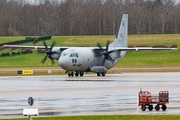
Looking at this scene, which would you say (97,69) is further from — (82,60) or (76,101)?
(76,101)

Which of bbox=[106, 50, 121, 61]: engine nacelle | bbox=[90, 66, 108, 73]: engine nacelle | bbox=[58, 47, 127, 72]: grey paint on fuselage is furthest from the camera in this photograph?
bbox=[106, 50, 121, 61]: engine nacelle

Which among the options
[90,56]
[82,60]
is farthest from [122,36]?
[82,60]

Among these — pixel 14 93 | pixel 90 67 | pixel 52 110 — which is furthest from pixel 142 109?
pixel 90 67

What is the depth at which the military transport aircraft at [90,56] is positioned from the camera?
6169 cm

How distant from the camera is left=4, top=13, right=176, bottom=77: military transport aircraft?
61.7m

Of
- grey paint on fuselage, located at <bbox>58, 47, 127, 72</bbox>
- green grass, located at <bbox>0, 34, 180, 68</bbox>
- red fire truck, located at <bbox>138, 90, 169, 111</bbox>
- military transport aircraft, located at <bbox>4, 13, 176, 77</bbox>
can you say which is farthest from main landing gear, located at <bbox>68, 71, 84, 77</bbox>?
red fire truck, located at <bbox>138, 90, 169, 111</bbox>

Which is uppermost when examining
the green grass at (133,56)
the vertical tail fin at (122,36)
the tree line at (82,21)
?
the tree line at (82,21)

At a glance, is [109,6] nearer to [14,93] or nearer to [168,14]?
[168,14]

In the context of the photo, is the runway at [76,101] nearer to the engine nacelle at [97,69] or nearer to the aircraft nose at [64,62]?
the aircraft nose at [64,62]

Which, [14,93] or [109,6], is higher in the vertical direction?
[109,6]

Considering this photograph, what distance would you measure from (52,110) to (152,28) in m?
127

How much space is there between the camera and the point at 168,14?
157750mm

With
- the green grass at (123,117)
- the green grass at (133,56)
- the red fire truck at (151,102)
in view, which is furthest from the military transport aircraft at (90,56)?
the green grass at (123,117)

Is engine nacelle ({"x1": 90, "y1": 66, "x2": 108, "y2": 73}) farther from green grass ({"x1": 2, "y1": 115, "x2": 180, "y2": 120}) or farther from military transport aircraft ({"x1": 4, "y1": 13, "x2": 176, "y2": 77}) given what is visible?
green grass ({"x1": 2, "y1": 115, "x2": 180, "y2": 120})
